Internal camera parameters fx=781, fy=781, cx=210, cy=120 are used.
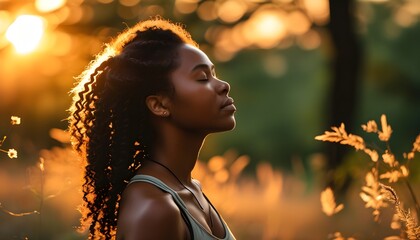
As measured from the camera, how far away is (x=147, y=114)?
300 centimetres

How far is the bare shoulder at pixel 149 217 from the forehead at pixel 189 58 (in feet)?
1.74

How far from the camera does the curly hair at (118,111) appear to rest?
298 cm

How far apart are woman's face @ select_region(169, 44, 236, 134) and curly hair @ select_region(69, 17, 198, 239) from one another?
0.15 ft

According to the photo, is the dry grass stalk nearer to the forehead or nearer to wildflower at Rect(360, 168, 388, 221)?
wildflower at Rect(360, 168, 388, 221)

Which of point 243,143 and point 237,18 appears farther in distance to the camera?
point 243,143

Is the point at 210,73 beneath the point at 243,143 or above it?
above

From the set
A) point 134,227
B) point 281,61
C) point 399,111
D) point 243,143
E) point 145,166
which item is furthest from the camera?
point 281,61

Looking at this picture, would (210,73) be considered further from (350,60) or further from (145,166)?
(350,60)

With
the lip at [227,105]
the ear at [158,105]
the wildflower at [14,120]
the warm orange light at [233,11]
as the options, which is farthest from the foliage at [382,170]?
the warm orange light at [233,11]

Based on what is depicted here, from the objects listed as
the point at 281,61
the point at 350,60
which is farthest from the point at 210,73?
the point at 281,61

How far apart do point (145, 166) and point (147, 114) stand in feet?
0.68

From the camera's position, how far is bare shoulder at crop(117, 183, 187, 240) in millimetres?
2537

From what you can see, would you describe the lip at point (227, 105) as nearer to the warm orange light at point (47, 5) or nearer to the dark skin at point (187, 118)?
the dark skin at point (187, 118)

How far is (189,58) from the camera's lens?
3.00 meters
